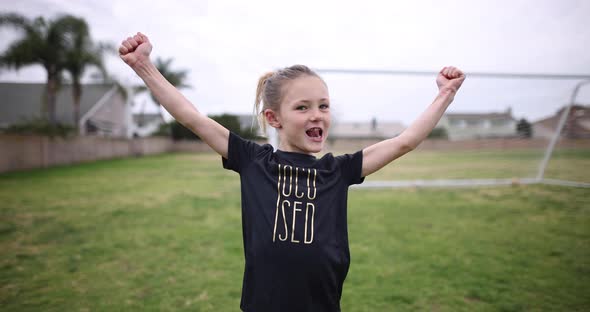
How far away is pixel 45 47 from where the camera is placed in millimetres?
17672

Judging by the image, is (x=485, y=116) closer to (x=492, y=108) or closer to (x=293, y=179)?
(x=492, y=108)

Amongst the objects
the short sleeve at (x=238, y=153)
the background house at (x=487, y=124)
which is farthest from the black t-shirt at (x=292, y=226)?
the background house at (x=487, y=124)

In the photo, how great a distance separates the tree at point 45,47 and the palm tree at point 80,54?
0.26 metres

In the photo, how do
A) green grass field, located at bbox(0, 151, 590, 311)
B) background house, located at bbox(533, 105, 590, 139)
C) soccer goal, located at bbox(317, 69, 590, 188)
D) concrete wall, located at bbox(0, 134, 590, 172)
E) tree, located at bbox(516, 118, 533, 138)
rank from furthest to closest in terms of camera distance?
concrete wall, located at bbox(0, 134, 590, 172) → tree, located at bbox(516, 118, 533, 138) → background house, located at bbox(533, 105, 590, 139) → soccer goal, located at bbox(317, 69, 590, 188) → green grass field, located at bbox(0, 151, 590, 311)

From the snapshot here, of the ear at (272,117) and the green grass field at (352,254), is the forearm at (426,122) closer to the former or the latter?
the ear at (272,117)

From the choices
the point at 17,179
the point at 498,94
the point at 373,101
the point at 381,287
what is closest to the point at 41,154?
the point at 17,179

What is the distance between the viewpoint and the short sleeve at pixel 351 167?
153 cm

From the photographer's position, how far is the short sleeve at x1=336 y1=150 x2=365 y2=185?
153cm

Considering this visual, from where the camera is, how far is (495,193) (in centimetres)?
868

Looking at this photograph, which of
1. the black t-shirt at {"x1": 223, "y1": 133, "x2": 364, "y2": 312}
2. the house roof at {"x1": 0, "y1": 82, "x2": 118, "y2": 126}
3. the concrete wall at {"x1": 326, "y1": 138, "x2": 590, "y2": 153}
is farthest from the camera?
the house roof at {"x1": 0, "y1": 82, "x2": 118, "y2": 126}

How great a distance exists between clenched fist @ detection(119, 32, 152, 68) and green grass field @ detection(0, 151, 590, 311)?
2233 mm

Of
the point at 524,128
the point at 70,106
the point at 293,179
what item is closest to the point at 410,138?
the point at 293,179

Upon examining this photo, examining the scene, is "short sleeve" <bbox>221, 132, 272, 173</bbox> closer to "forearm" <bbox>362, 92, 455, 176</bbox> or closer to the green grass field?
"forearm" <bbox>362, 92, 455, 176</bbox>

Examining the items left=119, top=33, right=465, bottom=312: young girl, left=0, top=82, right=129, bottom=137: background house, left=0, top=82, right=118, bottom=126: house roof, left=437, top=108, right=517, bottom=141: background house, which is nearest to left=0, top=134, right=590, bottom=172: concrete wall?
left=437, top=108, right=517, bottom=141: background house
